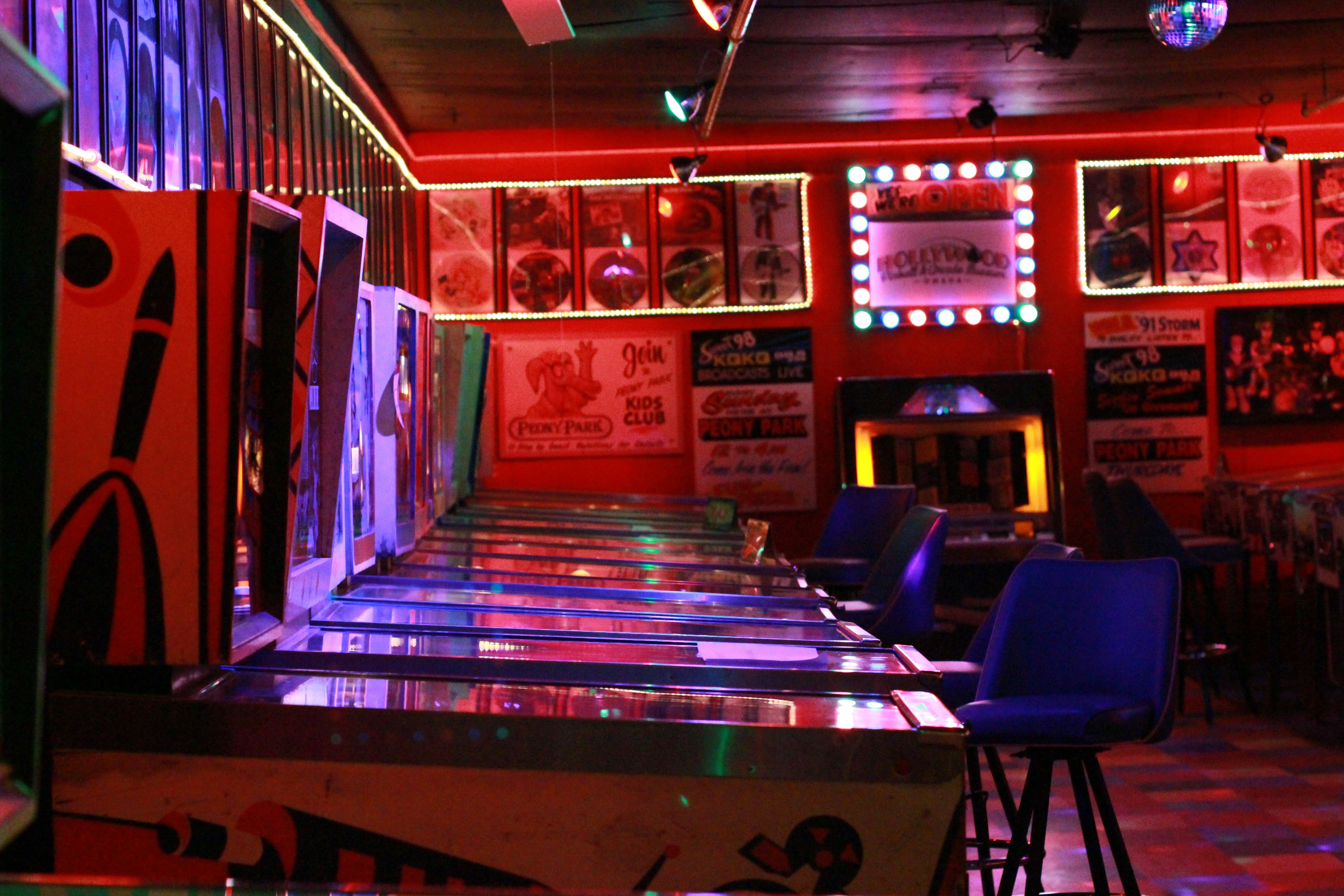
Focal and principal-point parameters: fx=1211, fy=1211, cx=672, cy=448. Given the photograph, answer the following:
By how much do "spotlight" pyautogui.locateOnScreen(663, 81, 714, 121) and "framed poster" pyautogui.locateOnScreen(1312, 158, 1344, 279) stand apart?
3597 millimetres


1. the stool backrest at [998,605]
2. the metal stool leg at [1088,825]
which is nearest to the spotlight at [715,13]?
the stool backrest at [998,605]

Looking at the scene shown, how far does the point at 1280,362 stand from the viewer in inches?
261

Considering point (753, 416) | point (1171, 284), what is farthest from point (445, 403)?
point (1171, 284)

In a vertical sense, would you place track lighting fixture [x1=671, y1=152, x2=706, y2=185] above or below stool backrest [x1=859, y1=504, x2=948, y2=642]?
above

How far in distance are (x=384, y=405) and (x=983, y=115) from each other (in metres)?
4.41

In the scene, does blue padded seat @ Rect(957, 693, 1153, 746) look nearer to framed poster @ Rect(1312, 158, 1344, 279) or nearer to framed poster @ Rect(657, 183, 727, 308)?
framed poster @ Rect(657, 183, 727, 308)

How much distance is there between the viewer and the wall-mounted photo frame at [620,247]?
21.3ft

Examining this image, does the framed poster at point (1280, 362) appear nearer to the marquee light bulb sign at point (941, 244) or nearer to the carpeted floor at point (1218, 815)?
the marquee light bulb sign at point (941, 244)

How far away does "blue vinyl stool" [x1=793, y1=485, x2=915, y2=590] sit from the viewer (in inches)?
176

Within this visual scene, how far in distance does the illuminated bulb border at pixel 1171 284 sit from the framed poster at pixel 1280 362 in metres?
0.12

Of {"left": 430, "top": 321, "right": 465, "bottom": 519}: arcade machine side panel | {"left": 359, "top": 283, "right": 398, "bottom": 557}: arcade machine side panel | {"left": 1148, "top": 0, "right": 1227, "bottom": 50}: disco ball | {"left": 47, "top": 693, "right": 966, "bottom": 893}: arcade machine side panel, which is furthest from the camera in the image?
{"left": 430, "top": 321, "right": 465, "bottom": 519}: arcade machine side panel

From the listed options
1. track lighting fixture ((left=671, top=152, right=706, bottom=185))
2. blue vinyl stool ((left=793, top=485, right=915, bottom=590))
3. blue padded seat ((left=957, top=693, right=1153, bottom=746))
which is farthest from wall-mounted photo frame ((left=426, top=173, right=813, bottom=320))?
blue padded seat ((left=957, top=693, right=1153, bottom=746))

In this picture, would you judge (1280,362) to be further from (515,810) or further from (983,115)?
(515,810)

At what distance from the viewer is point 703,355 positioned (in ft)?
21.5
